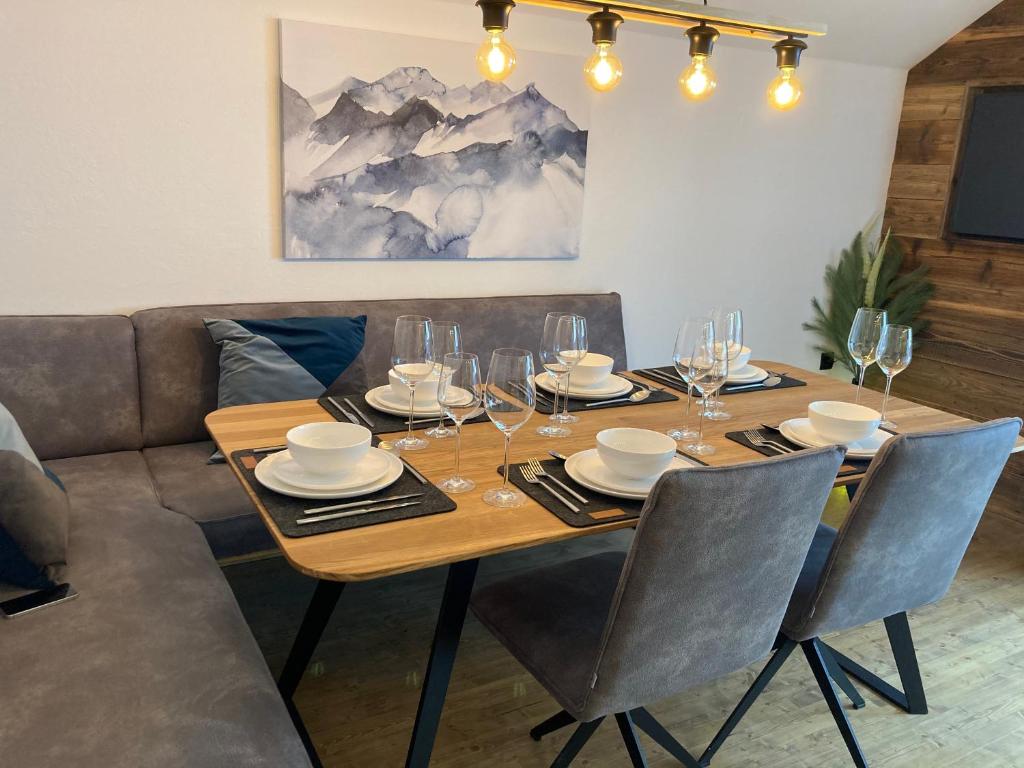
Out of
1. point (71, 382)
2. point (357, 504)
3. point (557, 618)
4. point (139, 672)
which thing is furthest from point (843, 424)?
point (71, 382)

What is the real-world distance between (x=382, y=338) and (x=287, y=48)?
→ 1007mm

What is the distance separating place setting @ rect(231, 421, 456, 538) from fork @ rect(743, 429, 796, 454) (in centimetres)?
80

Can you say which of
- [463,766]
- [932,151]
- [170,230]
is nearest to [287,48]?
[170,230]

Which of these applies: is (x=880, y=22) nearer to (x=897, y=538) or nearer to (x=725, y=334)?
(x=725, y=334)

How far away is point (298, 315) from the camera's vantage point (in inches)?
112

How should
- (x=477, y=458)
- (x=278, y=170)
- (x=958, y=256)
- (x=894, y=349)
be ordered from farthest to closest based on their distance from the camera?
1. (x=958, y=256)
2. (x=278, y=170)
3. (x=894, y=349)
4. (x=477, y=458)

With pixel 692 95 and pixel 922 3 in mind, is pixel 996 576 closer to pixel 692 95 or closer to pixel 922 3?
pixel 692 95

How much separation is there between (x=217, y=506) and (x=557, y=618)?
3.54 feet

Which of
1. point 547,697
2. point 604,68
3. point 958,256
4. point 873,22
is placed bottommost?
point 547,697

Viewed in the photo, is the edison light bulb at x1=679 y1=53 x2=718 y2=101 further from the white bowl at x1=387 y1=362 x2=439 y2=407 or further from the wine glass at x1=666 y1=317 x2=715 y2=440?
the white bowl at x1=387 y1=362 x2=439 y2=407

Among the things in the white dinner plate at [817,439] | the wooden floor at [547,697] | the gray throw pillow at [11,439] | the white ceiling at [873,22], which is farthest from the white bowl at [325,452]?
the white ceiling at [873,22]

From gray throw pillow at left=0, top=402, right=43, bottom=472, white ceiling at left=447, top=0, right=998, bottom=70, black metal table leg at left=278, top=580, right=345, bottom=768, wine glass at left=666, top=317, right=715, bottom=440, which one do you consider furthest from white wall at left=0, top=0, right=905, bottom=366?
wine glass at left=666, top=317, right=715, bottom=440

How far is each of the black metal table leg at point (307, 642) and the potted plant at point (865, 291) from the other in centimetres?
305

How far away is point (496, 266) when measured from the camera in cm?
332
